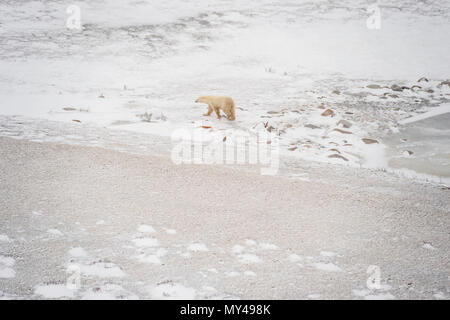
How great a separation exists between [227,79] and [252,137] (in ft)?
18.6

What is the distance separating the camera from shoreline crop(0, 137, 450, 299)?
9.75 ft

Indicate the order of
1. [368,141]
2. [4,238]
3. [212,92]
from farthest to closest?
[212,92] < [368,141] < [4,238]

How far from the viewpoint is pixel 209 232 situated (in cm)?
381

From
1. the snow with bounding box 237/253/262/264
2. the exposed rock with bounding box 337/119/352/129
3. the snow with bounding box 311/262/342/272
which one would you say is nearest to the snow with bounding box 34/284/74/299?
the snow with bounding box 237/253/262/264

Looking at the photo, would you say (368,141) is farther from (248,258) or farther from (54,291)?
(54,291)

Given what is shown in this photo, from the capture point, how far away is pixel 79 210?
161 inches

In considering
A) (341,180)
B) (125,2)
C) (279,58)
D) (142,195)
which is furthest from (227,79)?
(125,2)

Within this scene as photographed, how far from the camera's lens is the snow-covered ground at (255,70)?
880cm

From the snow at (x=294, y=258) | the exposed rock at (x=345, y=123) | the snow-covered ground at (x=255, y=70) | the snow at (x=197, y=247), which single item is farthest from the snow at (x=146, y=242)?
the exposed rock at (x=345, y=123)

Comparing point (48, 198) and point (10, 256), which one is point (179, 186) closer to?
point (48, 198)

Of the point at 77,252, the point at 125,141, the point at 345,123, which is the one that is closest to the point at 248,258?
the point at 77,252

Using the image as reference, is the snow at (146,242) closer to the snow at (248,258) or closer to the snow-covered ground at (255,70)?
the snow at (248,258)

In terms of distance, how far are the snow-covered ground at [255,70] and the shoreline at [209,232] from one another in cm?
240

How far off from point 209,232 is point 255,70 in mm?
11592
